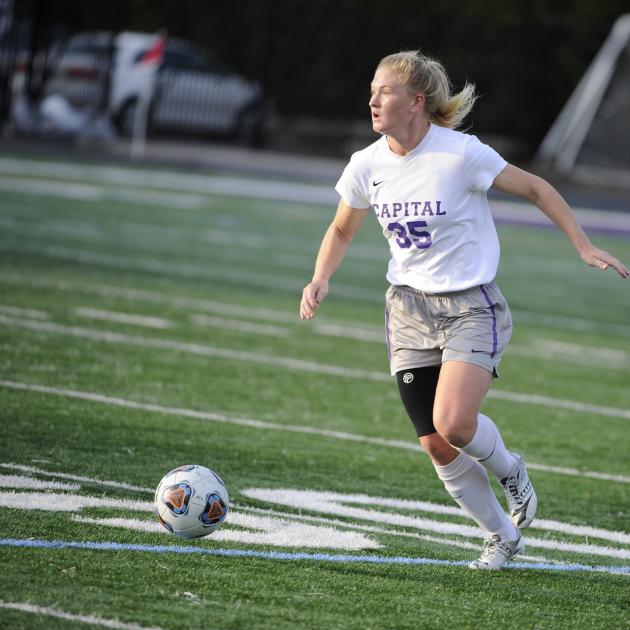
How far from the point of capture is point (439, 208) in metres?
5.68

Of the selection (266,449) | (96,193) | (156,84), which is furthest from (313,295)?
(156,84)

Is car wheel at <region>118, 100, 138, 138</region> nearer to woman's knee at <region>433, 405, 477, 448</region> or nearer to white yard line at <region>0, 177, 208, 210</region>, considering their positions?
white yard line at <region>0, 177, 208, 210</region>

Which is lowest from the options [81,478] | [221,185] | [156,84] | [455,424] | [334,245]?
[221,185]

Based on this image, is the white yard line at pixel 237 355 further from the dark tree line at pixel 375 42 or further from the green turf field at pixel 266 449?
the dark tree line at pixel 375 42

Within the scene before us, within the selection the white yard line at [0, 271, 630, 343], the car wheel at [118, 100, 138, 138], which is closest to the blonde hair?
the white yard line at [0, 271, 630, 343]

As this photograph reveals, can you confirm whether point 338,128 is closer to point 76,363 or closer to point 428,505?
point 76,363

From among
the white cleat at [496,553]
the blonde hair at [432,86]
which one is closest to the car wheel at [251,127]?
the blonde hair at [432,86]

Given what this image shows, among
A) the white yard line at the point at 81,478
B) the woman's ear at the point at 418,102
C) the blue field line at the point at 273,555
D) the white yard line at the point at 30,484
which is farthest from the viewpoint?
the white yard line at the point at 81,478

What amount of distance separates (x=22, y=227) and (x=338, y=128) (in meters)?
17.9

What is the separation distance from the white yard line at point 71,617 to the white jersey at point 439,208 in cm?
194

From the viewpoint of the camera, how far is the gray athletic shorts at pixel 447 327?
561 centimetres

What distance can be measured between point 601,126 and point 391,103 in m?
25.9

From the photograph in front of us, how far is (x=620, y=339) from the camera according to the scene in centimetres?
1392

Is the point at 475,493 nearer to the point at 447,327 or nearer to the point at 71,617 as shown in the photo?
the point at 447,327
